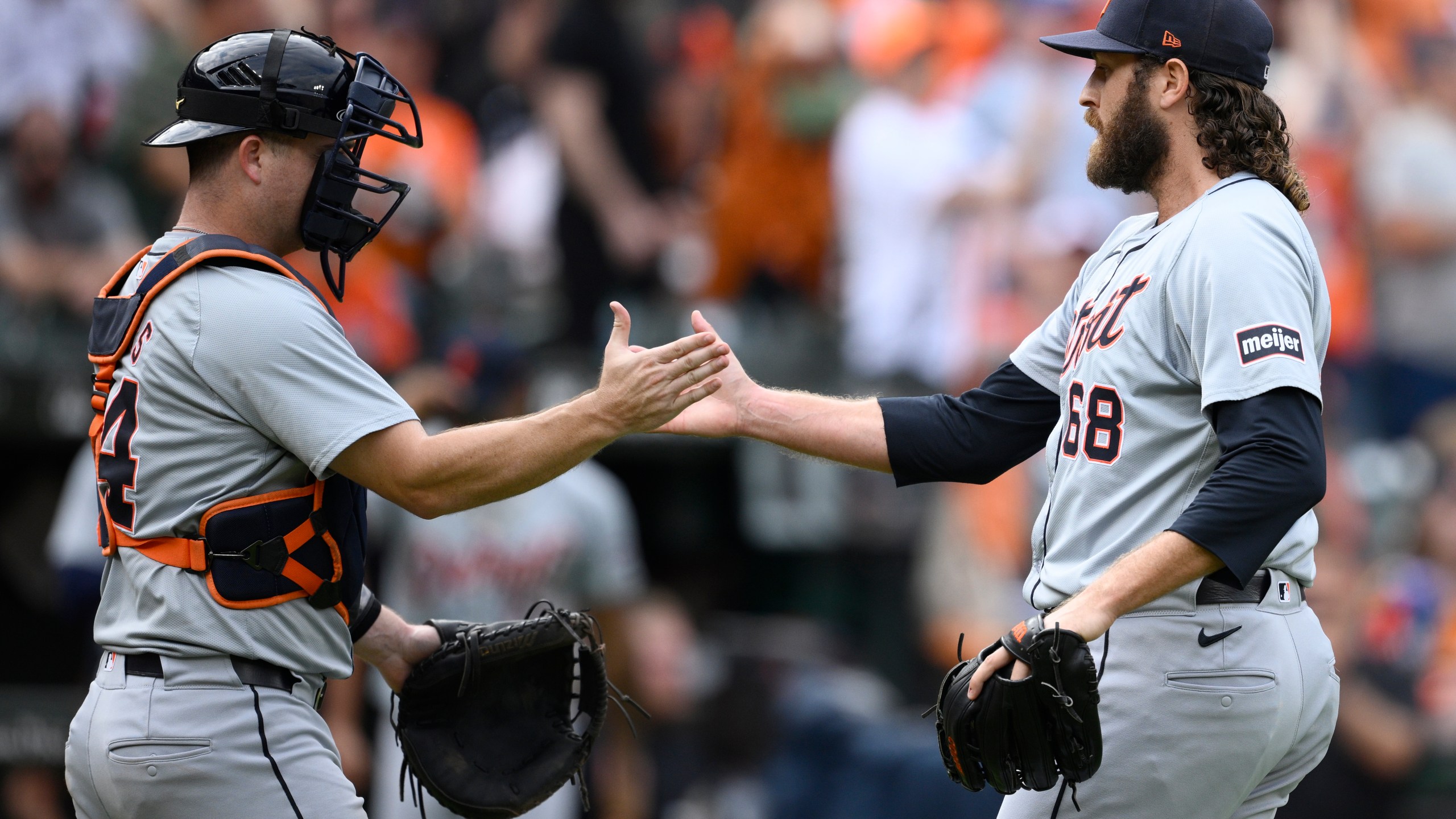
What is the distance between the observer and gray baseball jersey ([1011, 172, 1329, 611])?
2.99m

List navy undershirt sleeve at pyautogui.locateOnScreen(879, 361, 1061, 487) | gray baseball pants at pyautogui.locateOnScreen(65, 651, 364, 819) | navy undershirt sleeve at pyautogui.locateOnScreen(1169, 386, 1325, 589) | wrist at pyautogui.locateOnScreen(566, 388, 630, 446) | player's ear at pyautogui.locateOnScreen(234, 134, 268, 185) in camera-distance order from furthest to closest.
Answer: navy undershirt sleeve at pyautogui.locateOnScreen(879, 361, 1061, 487), player's ear at pyautogui.locateOnScreen(234, 134, 268, 185), wrist at pyautogui.locateOnScreen(566, 388, 630, 446), gray baseball pants at pyautogui.locateOnScreen(65, 651, 364, 819), navy undershirt sleeve at pyautogui.locateOnScreen(1169, 386, 1325, 589)

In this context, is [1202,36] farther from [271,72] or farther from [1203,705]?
[271,72]

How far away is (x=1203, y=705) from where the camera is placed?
3.06 metres

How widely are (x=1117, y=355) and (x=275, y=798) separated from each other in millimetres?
1824

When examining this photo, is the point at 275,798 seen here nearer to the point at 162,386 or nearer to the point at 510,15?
the point at 162,386

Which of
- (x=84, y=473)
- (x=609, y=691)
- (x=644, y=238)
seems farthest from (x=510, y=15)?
(x=609, y=691)

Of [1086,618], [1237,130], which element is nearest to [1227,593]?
[1086,618]

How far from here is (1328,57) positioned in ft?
26.9

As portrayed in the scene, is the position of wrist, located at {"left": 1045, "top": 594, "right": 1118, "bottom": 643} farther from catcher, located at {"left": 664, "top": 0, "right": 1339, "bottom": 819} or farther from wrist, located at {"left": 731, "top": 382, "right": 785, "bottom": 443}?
wrist, located at {"left": 731, "top": 382, "right": 785, "bottom": 443}

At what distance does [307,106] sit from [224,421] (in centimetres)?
66

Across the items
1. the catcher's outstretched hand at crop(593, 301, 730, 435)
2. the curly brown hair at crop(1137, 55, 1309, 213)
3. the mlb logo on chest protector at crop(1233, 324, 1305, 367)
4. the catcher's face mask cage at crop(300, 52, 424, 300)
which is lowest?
the catcher's outstretched hand at crop(593, 301, 730, 435)

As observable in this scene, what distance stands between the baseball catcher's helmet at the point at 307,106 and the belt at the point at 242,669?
73 cm

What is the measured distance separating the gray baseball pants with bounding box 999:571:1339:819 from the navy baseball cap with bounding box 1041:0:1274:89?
1044 millimetres

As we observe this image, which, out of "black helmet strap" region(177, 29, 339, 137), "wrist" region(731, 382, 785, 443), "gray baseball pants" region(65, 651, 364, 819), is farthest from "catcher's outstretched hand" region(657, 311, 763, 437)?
"gray baseball pants" region(65, 651, 364, 819)
